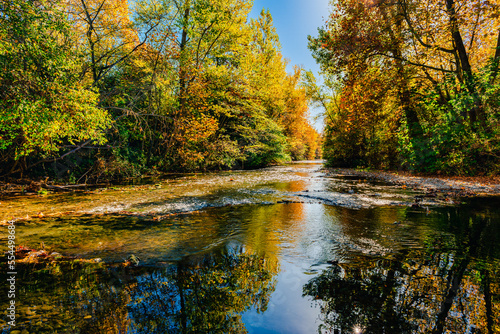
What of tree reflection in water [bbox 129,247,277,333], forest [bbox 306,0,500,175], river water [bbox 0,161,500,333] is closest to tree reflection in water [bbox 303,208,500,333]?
river water [bbox 0,161,500,333]

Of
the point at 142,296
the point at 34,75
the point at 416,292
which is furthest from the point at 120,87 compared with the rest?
the point at 416,292

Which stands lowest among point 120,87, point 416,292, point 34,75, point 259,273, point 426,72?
point 259,273

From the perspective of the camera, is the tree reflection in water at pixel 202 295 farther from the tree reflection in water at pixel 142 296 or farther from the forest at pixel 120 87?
the forest at pixel 120 87

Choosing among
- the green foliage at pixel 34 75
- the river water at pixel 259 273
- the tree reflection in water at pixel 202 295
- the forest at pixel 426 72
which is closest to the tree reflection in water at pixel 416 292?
the river water at pixel 259 273

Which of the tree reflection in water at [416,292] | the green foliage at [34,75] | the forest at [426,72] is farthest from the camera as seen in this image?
the forest at [426,72]

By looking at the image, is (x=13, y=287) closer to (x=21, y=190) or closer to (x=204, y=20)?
(x=21, y=190)

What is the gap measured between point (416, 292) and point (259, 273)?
170 cm

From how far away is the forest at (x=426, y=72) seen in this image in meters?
10.7

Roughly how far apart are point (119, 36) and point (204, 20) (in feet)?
18.3

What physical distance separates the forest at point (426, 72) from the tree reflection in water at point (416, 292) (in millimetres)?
9886

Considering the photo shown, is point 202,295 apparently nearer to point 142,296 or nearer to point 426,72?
point 142,296

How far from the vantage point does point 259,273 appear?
9.70 feet

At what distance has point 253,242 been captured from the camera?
13.2 ft

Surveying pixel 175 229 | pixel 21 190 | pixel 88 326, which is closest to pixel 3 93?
pixel 21 190
